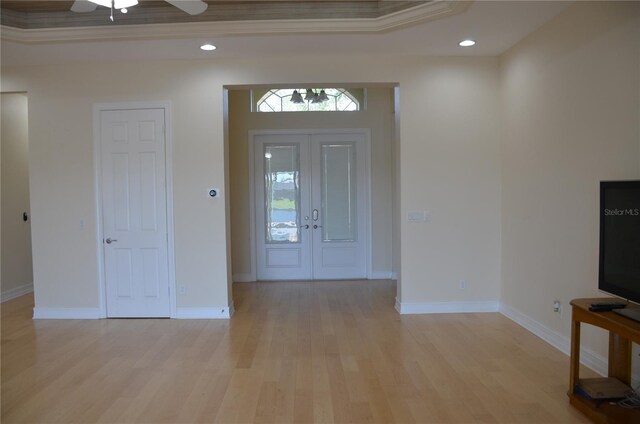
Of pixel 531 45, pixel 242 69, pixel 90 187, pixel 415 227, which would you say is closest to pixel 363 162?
pixel 415 227

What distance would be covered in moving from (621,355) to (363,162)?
4.46m

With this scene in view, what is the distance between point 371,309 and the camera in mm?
5086

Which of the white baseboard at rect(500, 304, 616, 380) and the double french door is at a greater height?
the double french door

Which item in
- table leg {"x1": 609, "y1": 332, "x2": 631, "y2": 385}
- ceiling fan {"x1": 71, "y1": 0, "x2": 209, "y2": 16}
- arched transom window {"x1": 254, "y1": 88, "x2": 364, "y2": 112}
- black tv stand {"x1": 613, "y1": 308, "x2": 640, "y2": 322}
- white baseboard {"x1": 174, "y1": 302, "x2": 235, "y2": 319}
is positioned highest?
arched transom window {"x1": 254, "y1": 88, "x2": 364, "y2": 112}

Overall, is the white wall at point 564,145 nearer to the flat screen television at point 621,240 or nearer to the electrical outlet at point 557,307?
the electrical outlet at point 557,307

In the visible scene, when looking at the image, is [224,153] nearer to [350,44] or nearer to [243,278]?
[350,44]

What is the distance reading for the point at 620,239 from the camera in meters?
2.66

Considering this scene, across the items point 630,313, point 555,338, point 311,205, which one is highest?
point 311,205

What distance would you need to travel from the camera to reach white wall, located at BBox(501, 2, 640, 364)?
2.96 m

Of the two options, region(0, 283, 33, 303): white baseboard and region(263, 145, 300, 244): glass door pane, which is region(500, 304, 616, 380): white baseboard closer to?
region(263, 145, 300, 244): glass door pane

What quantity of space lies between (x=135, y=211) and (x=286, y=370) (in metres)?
2.63

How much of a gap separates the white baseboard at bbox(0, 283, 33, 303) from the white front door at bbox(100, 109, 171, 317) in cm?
193

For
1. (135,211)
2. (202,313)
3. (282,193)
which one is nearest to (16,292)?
(135,211)

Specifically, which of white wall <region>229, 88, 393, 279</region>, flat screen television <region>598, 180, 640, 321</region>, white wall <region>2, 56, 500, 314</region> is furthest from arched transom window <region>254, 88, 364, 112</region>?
flat screen television <region>598, 180, 640, 321</region>
